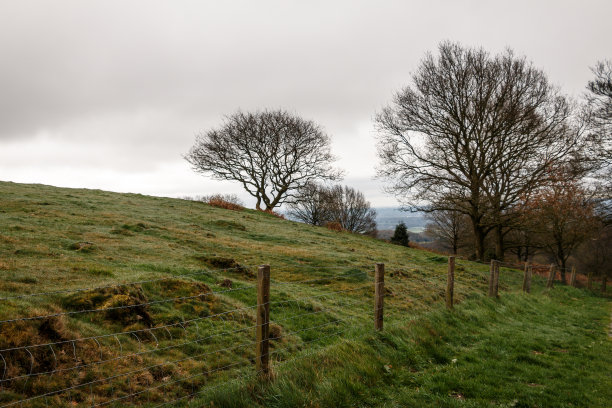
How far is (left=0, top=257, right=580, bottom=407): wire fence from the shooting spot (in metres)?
4.45

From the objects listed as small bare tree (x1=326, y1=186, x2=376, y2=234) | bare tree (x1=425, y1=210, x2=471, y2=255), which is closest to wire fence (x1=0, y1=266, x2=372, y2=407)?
bare tree (x1=425, y1=210, x2=471, y2=255)

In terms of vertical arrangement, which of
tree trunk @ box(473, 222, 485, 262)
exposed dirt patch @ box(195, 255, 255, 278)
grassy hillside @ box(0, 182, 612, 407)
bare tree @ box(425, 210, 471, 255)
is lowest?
grassy hillside @ box(0, 182, 612, 407)

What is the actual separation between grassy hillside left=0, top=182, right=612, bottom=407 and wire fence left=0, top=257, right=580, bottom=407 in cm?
3

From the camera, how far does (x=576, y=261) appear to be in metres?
55.0

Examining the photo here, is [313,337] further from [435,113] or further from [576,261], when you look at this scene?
[576,261]

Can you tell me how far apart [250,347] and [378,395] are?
7.93 feet

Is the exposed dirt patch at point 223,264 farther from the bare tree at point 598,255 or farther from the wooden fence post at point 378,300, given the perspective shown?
the bare tree at point 598,255

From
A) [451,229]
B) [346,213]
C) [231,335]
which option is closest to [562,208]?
[451,229]

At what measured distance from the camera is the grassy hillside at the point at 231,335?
469 centimetres

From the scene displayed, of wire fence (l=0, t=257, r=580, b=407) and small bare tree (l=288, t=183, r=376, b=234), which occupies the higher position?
small bare tree (l=288, t=183, r=376, b=234)

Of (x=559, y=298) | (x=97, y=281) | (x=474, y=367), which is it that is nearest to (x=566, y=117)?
(x=559, y=298)

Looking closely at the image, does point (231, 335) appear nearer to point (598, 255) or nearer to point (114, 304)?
point (114, 304)

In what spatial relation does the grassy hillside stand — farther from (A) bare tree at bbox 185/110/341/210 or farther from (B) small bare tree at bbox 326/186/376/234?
(B) small bare tree at bbox 326/186/376/234

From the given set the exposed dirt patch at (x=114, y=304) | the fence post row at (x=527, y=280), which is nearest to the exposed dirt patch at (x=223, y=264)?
the exposed dirt patch at (x=114, y=304)
